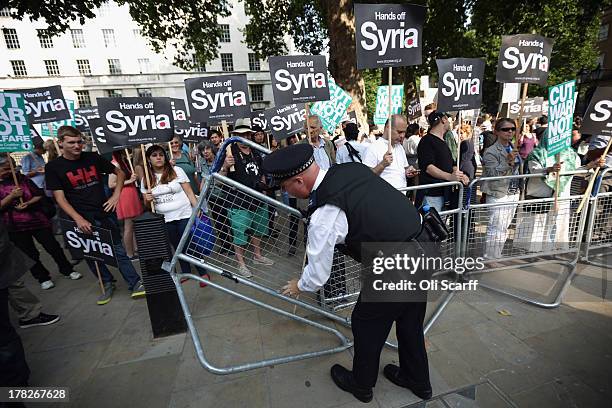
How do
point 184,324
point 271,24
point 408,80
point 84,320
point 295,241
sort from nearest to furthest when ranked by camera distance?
point 295,241
point 184,324
point 84,320
point 271,24
point 408,80

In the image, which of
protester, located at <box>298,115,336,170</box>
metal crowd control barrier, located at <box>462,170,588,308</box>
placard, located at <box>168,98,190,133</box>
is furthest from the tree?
metal crowd control barrier, located at <box>462,170,588,308</box>

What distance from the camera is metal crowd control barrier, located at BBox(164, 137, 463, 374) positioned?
7.91 feet

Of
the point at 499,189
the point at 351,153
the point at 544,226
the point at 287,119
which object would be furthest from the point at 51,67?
the point at 544,226

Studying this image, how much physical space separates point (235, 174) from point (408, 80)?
18.7m

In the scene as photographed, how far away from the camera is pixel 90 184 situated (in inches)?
155

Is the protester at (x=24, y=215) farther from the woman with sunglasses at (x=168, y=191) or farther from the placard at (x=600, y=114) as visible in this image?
the placard at (x=600, y=114)

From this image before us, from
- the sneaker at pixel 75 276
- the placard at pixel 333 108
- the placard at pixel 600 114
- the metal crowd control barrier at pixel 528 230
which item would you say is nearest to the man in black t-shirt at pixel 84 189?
the sneaker at pixel 75 276

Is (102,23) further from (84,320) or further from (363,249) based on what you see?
(363,249)

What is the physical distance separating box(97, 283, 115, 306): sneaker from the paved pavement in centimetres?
13

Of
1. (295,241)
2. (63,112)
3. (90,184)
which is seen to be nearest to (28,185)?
(90,184)

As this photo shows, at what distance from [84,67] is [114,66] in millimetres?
3267

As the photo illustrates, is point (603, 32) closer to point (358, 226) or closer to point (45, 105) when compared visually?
point (358, 226)

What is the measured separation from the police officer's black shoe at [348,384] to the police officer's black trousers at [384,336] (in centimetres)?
8

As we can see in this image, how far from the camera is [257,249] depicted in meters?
3.27
